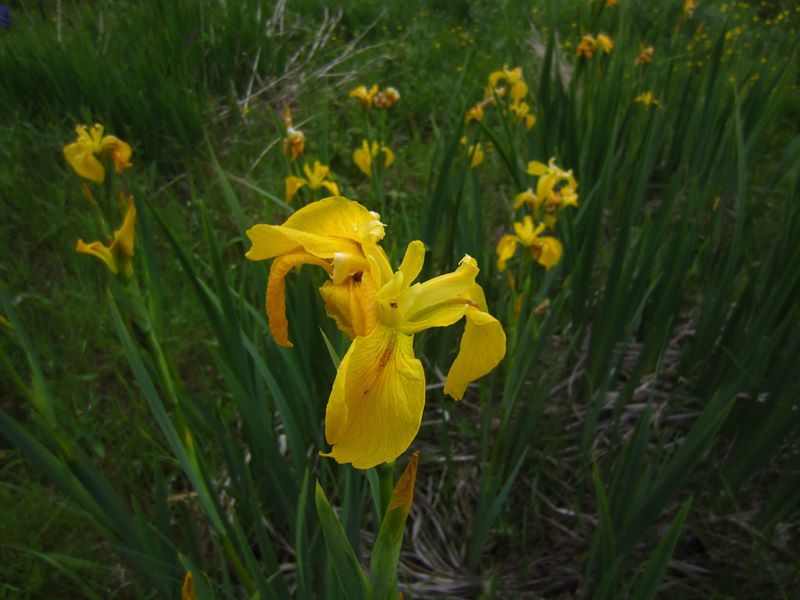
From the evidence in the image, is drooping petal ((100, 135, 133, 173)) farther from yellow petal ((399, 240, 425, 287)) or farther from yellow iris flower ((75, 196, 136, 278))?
yellow petal ((399, 240, 425, 287))

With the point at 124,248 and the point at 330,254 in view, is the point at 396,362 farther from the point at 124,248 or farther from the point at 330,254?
the point at 124,248

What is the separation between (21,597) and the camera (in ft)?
4.24

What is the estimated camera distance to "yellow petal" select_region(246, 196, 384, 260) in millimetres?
620

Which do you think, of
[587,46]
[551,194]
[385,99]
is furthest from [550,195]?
[587,46]

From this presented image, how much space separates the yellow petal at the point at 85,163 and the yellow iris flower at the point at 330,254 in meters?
0.91

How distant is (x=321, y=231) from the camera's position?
68 cm

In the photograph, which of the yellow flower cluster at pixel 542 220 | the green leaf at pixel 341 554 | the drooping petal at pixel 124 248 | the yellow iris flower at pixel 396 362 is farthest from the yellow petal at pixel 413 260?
the yellow flower cluster at pixel 542 220

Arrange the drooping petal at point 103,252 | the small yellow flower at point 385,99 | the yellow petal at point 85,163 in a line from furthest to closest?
the small yellow flower at point 385,99 < the yellow petal at point 85,163 < the drooping petal at point 103,252

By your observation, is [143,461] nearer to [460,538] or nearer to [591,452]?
[460,538]

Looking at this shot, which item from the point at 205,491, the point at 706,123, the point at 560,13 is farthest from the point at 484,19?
the point at 205,491

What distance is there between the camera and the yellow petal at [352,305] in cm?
59

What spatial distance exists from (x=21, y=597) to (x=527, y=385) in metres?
1.30

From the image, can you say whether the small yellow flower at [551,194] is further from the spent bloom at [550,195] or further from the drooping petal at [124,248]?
the drooping petal at [124,248]

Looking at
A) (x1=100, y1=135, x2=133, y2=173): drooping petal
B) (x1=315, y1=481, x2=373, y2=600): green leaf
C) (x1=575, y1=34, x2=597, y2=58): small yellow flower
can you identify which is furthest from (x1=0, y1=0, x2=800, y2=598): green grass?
(x1=100, y1=135, x2=133, y2=173): drooping petal
